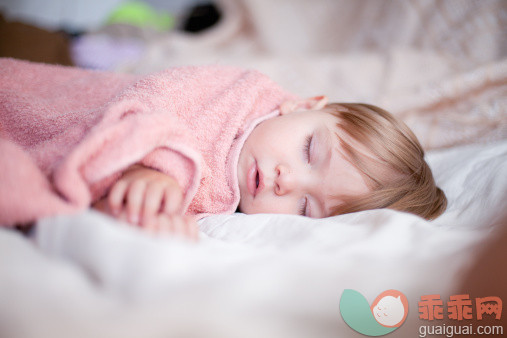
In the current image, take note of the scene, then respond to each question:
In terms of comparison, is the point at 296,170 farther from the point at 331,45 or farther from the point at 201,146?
the point at 331,45

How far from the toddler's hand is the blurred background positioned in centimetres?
63

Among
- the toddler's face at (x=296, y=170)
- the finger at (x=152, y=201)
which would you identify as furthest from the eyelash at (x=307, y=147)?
the finger at (x=152, y=201)

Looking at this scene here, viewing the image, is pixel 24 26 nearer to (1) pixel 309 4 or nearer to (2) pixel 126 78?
(2) pixel 126 78

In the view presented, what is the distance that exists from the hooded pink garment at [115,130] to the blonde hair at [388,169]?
23 centimetres

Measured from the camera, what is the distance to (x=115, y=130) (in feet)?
1.74

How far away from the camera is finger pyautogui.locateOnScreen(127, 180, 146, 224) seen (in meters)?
0.50

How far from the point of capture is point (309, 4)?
1.87 metres

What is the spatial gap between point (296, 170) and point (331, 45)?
134 cm

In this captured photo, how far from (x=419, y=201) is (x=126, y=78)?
2.56 feet

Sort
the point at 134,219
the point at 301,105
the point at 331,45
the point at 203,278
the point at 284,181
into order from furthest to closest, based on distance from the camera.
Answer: the point at 331,45, the point at 301,105, the point at 284,181, the point at 134,219, the point at 203,278

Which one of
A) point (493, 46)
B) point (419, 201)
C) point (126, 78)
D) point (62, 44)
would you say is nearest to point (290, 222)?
point (419, 201)

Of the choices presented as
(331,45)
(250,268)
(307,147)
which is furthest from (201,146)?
(331,45)

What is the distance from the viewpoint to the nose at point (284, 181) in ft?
2.42

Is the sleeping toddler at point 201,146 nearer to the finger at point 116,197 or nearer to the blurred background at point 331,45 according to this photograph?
the finger at point 116,197
